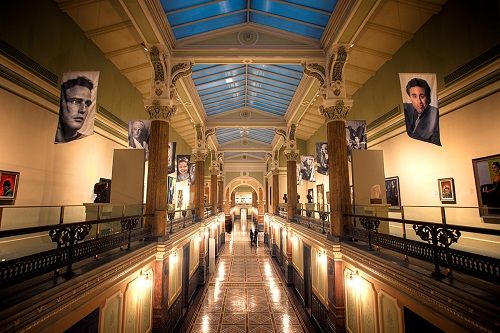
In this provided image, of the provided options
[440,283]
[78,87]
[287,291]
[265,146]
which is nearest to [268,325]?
[287,291]

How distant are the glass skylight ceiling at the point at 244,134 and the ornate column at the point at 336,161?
39.3 ft

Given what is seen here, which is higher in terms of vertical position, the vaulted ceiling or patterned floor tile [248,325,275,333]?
the vaulted ceiling

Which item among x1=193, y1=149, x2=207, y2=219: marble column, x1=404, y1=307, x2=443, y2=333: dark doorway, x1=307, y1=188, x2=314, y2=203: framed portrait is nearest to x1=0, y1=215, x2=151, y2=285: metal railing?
x1=404, y1=307, x2=443, y2=333: dark doorway

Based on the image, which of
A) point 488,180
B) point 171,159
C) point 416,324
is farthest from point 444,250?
point 171,159

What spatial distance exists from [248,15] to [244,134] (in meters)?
14.0

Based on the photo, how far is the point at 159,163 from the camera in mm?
7773

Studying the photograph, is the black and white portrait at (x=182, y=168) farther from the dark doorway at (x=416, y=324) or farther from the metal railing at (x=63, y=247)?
the dark doorway at (x=416, y=324)

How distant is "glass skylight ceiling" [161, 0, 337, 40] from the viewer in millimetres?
7520

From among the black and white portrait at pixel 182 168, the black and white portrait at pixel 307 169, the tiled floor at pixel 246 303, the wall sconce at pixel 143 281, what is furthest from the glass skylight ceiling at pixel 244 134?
the wall sconce at pixel 143 281

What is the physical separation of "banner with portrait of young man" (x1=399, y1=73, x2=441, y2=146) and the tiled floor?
754 cm

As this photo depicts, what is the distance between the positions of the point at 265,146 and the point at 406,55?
53.9ft

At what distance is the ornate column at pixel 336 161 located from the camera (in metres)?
6.96

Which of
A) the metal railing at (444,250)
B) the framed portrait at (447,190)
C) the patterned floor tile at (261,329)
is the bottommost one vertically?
the patterned floor tile at (261,329)

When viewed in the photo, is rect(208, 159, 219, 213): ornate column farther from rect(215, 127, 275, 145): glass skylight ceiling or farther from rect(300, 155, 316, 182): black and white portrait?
rect(300, 155, 316, 182): black and white portrait
